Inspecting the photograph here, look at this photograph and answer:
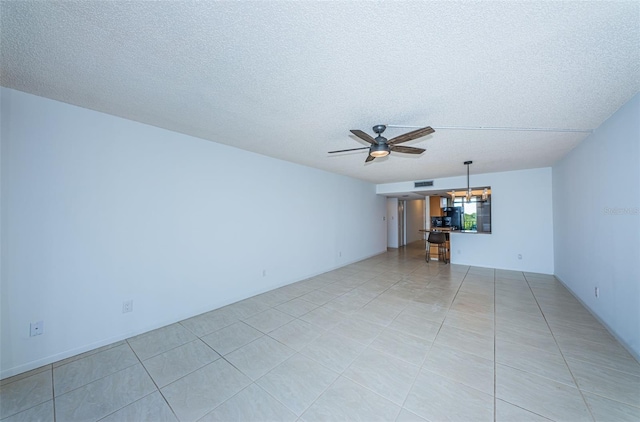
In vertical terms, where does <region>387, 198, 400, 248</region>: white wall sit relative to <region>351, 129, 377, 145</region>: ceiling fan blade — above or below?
below

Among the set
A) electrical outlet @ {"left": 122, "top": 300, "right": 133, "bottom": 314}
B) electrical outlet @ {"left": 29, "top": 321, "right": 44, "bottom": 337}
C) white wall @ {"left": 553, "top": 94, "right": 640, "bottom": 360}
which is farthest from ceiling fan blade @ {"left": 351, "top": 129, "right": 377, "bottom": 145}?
electrical outlet @ {"left": 29, "top": 321, "right": 44, "bottom": 337}

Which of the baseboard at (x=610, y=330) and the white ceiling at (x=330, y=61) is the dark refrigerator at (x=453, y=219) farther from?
the white ceiling at (x=330, y=61)

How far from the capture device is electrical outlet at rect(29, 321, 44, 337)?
202 centimetres

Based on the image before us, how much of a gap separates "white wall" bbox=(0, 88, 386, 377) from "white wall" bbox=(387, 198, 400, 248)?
6381 mm

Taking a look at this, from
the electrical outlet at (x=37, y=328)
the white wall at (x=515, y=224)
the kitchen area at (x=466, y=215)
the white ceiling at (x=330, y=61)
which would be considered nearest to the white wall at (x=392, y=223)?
the kitchen area at (x=466, y=215)

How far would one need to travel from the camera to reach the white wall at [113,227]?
1.98 m

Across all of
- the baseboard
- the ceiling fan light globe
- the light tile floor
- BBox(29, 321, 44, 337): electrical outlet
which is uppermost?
the ceiling fan light globe

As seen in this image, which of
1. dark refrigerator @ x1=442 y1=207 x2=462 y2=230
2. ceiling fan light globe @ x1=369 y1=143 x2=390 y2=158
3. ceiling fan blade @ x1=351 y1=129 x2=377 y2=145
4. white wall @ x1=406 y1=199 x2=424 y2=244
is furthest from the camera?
white wall @ x1=406 y1=199 x2=424 y2=244

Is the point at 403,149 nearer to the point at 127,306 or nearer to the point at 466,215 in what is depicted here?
the point at 127,306

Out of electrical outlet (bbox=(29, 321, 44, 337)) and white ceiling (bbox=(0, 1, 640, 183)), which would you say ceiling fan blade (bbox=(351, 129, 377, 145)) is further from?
electrical outlet (bbox=(29, 321, 44, 337))

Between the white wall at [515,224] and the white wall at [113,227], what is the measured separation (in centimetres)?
532

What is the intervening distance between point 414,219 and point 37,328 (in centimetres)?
1182

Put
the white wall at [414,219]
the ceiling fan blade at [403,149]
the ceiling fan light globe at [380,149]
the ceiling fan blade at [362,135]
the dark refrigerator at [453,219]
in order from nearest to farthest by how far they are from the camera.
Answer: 1. the ceiling fan blade at [362,135]
2. the ceiling fan light globe at [380,149]
3. the ceiling fan blade at [403,149]
4. the dark refrigerator at [453,219]
5. the white wall at [414,219]

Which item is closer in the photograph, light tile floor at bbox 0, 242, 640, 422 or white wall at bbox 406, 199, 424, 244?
light tile floor at bbox 0, 242, 640, 422
